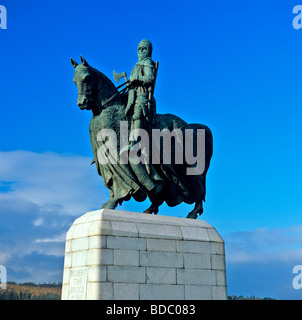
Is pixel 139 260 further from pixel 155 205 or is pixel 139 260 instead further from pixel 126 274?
pixel 155 205

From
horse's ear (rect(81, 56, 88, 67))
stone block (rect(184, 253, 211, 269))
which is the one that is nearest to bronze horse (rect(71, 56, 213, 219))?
horse's ear (rect(81, 56, 88, 67))

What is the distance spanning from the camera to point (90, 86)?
1320 centimetres

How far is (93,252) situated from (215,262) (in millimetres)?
3601

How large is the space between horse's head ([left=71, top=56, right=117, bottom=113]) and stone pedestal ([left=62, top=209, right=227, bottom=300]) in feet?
9.31

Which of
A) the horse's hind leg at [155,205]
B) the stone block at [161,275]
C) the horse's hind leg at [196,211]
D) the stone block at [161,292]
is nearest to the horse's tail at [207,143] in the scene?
the horse's hind leg at [196,211]

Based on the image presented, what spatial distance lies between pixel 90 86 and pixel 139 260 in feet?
15.0

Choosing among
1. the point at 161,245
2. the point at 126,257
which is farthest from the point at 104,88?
the point at 126,257

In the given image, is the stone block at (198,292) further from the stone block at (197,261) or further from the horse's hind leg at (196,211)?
the horse's hind leg at (196,211)

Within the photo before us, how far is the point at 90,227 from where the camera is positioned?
12125 mm

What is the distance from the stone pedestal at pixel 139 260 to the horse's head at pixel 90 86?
2.84 meters

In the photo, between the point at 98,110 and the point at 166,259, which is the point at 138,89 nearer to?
the point at 98,110

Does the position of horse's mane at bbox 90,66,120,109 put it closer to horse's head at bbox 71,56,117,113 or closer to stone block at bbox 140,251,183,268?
horse's head at bbox 71,56,117,113

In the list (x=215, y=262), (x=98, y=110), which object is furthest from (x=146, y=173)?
(x=215, y=262)

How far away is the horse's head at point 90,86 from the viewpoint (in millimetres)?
13133
